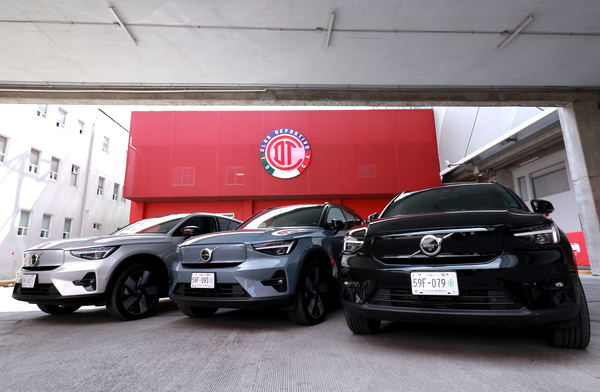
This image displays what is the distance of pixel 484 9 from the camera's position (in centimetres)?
549

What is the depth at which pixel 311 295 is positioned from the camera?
365 centimetres

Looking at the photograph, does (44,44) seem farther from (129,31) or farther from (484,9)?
(484,9)

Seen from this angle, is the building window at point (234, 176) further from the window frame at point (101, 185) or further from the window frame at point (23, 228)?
the window frame at point (101, 185)

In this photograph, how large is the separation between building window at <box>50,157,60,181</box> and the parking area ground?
17698mm

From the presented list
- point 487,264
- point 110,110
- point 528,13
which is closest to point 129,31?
point 487,264

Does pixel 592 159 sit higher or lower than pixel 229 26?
lower

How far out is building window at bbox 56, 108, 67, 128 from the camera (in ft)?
60.6

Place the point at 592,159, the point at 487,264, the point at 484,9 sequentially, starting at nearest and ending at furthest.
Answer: the point at 487,264
the point at 484,9
the point at 592,159

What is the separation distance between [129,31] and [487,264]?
6.63m

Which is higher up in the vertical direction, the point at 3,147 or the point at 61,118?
the point at 61,118

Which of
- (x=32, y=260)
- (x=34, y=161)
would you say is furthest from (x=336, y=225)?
(x=34, y=161)

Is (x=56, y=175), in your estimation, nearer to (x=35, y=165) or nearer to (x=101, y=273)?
(x=35, y=165)

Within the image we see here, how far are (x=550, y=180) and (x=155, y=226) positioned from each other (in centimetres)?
1533

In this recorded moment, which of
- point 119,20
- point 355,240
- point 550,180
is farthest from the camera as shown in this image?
point 550,180
